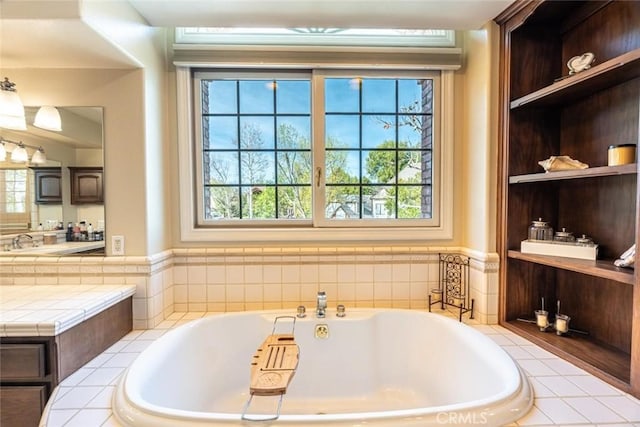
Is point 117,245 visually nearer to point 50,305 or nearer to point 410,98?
point 50,305

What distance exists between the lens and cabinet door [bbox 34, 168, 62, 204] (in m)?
1.60

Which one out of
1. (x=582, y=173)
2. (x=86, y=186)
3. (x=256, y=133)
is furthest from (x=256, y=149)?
(x=582, y=173)

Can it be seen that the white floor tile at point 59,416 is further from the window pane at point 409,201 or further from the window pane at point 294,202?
the window pane at point 409,201

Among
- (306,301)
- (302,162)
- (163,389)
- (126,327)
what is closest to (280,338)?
(306,301)

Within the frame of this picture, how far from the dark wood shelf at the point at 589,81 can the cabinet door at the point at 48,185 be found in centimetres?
240

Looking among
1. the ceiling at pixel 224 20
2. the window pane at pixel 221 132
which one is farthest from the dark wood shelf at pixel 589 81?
the window pane at pixel 221 132

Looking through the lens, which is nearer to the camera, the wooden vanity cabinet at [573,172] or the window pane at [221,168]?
the wooden vanity cabinet at [573,172]

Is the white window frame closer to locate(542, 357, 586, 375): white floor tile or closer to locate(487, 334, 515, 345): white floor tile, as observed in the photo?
locate(487, 334, 515, 345): white floor tile

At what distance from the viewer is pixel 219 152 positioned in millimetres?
1999

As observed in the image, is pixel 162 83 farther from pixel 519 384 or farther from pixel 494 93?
pixel 519 384

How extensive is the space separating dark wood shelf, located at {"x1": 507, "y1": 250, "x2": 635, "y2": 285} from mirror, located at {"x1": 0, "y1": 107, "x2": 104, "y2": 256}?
87.0 inches

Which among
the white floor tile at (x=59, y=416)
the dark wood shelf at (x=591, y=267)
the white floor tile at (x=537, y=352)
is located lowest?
the white floor tile at (x=537, y=352)

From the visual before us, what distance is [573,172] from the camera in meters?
1.28

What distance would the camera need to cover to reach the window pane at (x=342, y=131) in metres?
1.99
